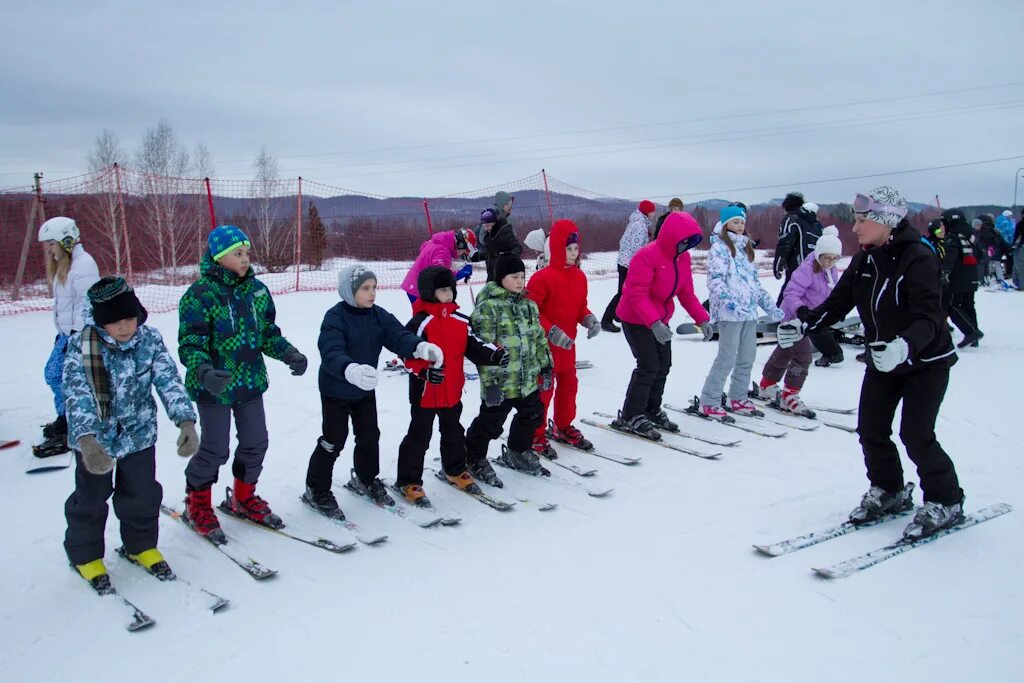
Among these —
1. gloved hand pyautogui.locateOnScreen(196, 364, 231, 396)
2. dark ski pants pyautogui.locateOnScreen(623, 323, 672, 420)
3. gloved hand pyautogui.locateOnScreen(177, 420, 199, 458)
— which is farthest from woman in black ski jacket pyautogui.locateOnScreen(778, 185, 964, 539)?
gloved hand pyautogui.locateOnScreen(177, 420, 199, 458)

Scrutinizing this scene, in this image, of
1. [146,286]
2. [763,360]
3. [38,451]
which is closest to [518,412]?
[38,451]

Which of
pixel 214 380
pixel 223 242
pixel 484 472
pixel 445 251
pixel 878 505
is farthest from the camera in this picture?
pixel 445 251

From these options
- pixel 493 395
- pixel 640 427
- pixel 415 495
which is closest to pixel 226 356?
pixel 415 495

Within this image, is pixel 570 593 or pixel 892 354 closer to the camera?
pixel 570 593

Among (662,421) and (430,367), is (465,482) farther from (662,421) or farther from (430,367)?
(662,421)

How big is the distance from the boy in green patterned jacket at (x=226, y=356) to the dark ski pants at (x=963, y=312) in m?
10.1

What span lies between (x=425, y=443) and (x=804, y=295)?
4.44 metres

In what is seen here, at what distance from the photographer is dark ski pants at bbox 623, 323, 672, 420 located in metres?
6.29

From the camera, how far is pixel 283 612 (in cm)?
342

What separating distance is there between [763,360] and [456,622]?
310 inches

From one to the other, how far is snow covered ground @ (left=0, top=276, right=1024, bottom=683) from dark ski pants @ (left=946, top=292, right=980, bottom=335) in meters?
5.60

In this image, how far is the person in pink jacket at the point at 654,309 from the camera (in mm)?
6109

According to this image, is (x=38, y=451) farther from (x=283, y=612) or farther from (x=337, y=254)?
(x=337, y=254)

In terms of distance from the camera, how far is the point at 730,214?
6.78 meters
